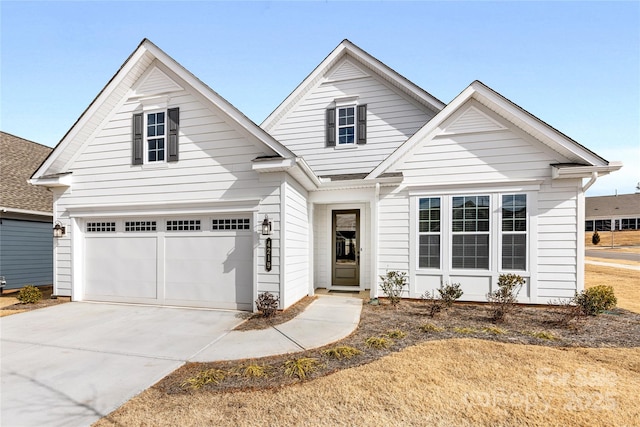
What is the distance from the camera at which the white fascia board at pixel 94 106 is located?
26.5 feet

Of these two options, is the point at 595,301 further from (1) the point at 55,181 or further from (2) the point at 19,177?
(2) the point at 19,177

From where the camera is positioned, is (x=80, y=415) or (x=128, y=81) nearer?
(x=80, y=415)

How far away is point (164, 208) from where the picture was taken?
8.21 m

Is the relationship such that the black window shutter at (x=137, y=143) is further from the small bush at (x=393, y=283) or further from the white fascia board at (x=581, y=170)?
the white fascia board at (x=581, y=170)

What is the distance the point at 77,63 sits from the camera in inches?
352

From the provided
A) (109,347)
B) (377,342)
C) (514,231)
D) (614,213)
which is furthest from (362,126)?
(614,213)

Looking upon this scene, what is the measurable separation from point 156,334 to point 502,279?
7897 mm

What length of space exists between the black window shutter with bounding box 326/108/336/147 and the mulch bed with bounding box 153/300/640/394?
5.87m

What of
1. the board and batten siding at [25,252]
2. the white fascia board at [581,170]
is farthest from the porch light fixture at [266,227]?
the board and batten siding at [25,252]

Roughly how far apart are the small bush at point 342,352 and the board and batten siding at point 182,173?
2.72m

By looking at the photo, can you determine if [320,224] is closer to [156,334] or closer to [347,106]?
[347,106]

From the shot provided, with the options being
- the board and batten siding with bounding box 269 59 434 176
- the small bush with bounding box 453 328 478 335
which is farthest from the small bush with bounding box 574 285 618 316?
the board and batten siding with bounding box 269 59 434 176

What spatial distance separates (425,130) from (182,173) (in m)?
6.79

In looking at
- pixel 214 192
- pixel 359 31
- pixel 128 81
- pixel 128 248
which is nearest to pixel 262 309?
pixel 214 192
